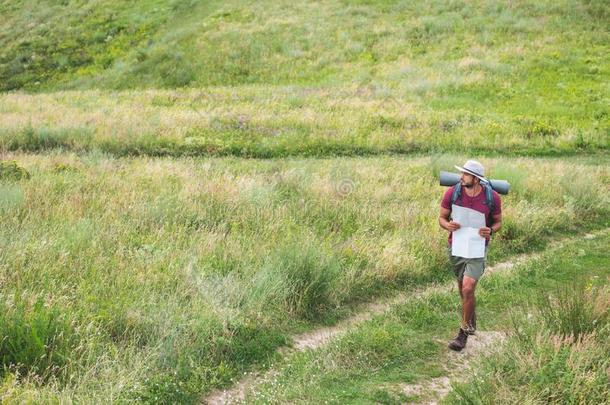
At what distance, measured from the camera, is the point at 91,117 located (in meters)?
20.8

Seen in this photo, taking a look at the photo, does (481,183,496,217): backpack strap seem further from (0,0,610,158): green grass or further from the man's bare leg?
(0,0,610,158): green grass

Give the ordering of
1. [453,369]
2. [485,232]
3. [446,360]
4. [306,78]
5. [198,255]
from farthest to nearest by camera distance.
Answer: [306,78]
[198,255]
[485,232]
[446,360]
[453,369]

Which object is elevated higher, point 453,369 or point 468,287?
point 468,287

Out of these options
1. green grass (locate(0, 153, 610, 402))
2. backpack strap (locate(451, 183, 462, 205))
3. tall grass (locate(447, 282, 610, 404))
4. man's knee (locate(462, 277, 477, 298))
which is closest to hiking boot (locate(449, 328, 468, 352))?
man's knee (locate(462, 277, 477, 298))

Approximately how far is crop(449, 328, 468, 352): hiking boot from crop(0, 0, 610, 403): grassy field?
0.78 feet

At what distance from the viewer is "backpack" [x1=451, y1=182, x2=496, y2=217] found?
6.73 metres

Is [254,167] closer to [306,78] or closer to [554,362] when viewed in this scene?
[554,362]

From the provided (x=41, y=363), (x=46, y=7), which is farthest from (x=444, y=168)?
(x=46, y=7)

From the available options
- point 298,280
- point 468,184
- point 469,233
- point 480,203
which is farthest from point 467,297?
point 298,280

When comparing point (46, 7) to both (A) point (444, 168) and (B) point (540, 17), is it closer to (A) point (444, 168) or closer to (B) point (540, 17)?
(B) point (540, 17)

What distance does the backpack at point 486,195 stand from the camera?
673cm

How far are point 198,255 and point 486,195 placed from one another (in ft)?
12.9

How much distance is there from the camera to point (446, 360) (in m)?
6.54

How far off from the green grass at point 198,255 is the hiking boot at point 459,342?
624mm
